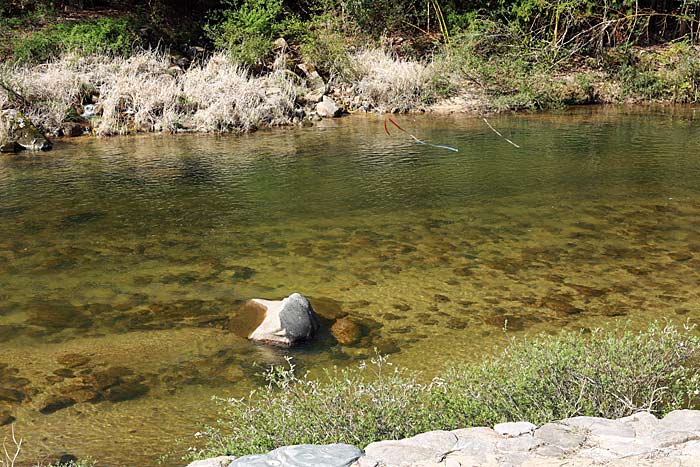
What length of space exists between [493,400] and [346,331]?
2156mm

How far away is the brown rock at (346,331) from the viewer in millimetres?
5808

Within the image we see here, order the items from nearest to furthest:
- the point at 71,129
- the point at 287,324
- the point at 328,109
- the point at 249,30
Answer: the point at 287,324 < the point at 71,129 < the point at 328,109 < the point at 249,30

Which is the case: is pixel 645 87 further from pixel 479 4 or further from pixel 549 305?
pixel 549 305

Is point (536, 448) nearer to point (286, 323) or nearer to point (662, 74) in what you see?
point (286, 323)

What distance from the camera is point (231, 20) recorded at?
1945 centimetres

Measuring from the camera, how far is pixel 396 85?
18.1 m

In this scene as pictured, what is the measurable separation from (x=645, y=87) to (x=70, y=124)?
13604 millimetres

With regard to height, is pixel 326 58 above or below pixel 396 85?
above

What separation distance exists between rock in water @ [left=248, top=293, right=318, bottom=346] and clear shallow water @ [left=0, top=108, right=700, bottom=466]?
0.13m

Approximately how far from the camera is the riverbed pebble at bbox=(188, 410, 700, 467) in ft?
10.8

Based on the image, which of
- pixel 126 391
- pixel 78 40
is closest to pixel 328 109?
pixel 78 40

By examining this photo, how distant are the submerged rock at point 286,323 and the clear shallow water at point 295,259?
0.13 metres

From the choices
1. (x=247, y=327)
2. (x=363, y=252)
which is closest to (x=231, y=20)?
(x=363, y=252)

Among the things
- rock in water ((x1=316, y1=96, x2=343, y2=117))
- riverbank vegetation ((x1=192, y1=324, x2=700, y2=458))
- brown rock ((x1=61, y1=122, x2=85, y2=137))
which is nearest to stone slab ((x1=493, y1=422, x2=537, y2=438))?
riverbank vegetation ((x1=192, y1=324, x2=700, y2=458))
